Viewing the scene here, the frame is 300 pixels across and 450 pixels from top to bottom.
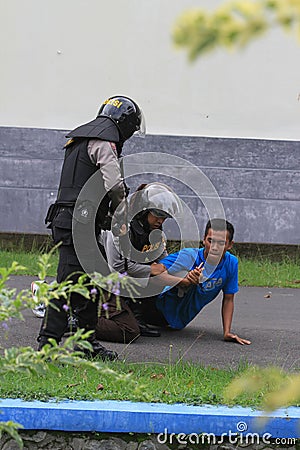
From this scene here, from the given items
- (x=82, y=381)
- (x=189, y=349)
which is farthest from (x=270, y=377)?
(x=189, y=349)

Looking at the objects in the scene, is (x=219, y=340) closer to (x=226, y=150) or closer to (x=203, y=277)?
(x=203, y=277)

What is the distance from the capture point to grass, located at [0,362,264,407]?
3.88m

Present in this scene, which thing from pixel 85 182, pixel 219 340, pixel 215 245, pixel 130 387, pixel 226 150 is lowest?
pixel 219 340

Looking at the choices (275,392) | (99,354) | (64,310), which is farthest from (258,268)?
(275,392)

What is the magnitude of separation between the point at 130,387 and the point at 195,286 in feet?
7.43

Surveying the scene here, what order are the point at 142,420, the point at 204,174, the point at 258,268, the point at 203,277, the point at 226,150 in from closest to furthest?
the point at 142,420 < the point at 203,277 < the point at 258,268 < the point at 226,150 < the point at 204,174

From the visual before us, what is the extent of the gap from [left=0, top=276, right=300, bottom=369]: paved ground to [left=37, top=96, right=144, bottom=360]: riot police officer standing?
1.11 ft

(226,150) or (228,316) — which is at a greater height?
(226,150)

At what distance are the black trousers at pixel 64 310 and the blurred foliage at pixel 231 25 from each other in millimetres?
3764

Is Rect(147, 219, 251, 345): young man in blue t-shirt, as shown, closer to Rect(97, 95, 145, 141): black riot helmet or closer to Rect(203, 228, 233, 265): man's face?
Rect(203, 228, 233, 265): man's face

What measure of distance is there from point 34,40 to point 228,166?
8.56ft

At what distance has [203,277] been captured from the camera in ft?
18.7

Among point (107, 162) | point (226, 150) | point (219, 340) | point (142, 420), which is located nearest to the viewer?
point (142, 420)

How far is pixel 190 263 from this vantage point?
230 inches
